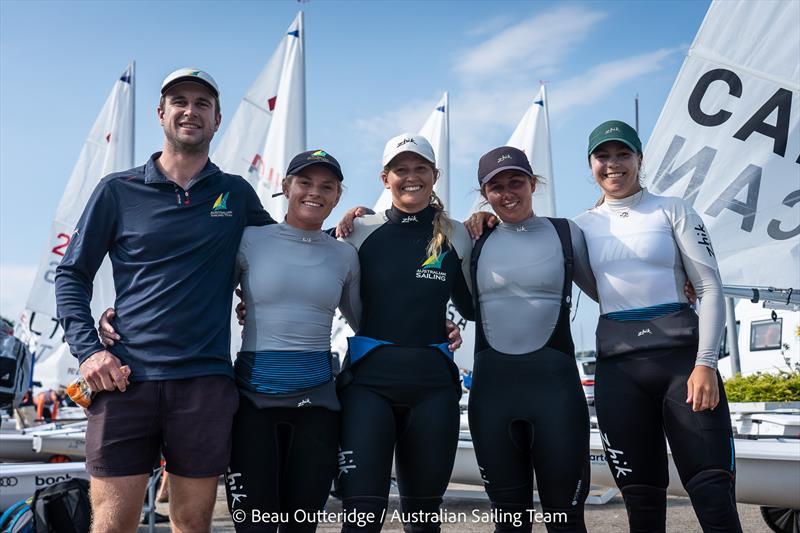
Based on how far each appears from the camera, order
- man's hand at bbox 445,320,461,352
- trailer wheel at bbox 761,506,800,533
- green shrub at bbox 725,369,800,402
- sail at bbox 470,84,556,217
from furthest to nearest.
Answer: sail at bbox 470,84,556,217 → green shrub at bbox 725,369,800,402 → trailer wheel at bbox 761,506,800,533 → man's hand at bbox 445,320,461,352

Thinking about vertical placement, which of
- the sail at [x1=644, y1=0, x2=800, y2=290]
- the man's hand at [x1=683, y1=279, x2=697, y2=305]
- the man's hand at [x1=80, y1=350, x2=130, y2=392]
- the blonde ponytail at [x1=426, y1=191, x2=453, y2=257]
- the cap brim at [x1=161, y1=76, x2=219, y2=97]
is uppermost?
the sail at [x1=644, y1=0, x2=800, y2=290]

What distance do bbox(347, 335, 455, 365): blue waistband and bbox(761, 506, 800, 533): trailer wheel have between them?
354 centimetres

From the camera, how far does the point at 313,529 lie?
2857 mm

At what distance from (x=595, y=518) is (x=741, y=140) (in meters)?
3.91

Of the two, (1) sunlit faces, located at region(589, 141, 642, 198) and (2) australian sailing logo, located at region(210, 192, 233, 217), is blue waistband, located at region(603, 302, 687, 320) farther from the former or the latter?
(2) australian sailing logo, located at region(210, 192, 233, 217)

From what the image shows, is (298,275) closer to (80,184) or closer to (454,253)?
(454,253)

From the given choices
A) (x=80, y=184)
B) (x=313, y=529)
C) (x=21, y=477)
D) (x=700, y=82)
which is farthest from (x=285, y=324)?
(x=80, y=184)

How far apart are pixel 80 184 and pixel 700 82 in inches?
677

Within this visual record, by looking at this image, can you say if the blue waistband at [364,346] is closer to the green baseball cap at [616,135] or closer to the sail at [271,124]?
the green baseball cap at [616,135]

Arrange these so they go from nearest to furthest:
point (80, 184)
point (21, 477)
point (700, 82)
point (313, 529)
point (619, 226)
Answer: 1. point (313, 529)
2. point (619, 226)
3. point (21, 477)
4. point (700, 82)
5. point (80, 184)

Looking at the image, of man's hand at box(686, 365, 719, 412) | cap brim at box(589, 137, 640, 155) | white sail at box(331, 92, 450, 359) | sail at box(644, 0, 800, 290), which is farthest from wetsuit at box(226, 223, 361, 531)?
white sail at box(331, 92, 450, 359)

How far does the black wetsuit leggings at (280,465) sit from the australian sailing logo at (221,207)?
0.78 metres

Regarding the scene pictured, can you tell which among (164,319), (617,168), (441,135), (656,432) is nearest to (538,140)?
(441,135)

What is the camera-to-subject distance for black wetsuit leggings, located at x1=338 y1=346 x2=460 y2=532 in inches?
112
